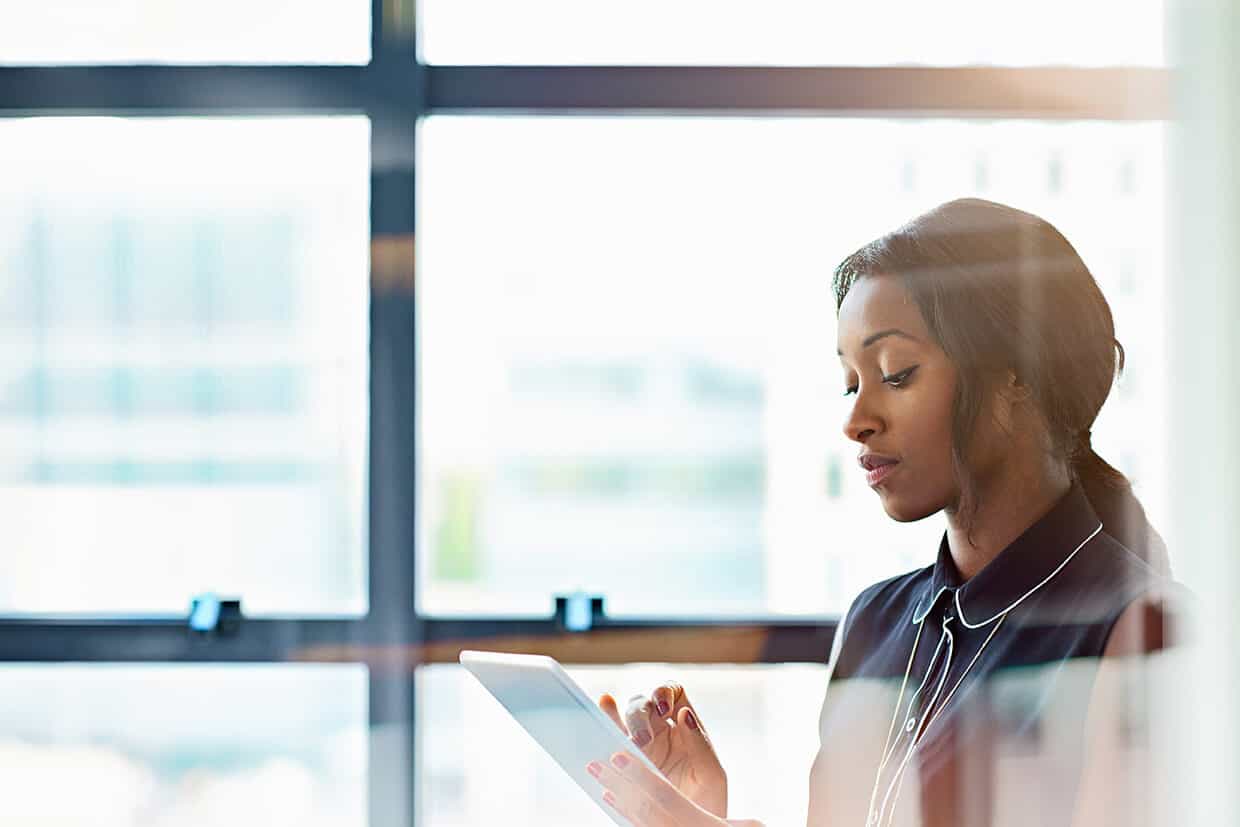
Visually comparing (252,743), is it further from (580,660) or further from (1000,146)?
(1000,146)

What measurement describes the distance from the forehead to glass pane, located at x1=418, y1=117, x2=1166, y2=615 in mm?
434

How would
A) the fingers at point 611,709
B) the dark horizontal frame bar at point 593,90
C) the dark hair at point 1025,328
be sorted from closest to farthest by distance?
the dark hair at point 1025,328
the fingers at point 611,709
the dark horizontal frame bar at point 593,90

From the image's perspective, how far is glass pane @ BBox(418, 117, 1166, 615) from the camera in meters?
1.75

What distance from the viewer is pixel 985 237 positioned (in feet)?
4.16

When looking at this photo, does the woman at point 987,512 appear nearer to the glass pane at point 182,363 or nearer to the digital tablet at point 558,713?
the digital tablet at point 558,713

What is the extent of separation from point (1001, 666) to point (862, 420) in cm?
29

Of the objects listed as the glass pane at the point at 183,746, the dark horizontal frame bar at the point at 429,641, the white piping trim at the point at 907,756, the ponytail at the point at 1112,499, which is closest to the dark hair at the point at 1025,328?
the ponytail at the point at 1112,499

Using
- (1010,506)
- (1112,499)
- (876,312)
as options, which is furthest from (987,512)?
(876,312)

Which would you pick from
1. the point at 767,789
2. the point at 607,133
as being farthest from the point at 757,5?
the point at 767,789

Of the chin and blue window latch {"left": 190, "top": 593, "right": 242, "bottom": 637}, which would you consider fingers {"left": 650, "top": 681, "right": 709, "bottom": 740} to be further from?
blue window latch {"left": 190, "top": 593, "right": 242, "bottom": 637}

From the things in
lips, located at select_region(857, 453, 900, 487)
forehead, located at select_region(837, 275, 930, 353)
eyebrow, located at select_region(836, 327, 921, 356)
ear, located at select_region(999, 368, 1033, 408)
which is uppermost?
forehead, located at select_region(837, 275, 930, 353)

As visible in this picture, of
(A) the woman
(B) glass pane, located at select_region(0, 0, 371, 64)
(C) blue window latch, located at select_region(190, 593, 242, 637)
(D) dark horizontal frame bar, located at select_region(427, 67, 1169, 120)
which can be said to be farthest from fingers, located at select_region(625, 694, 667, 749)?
(B) glass pane, located at select_region(0, 0, 371, 64)

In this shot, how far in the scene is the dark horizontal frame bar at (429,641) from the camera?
1.74m

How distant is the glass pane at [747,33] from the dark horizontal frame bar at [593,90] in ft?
0.08
